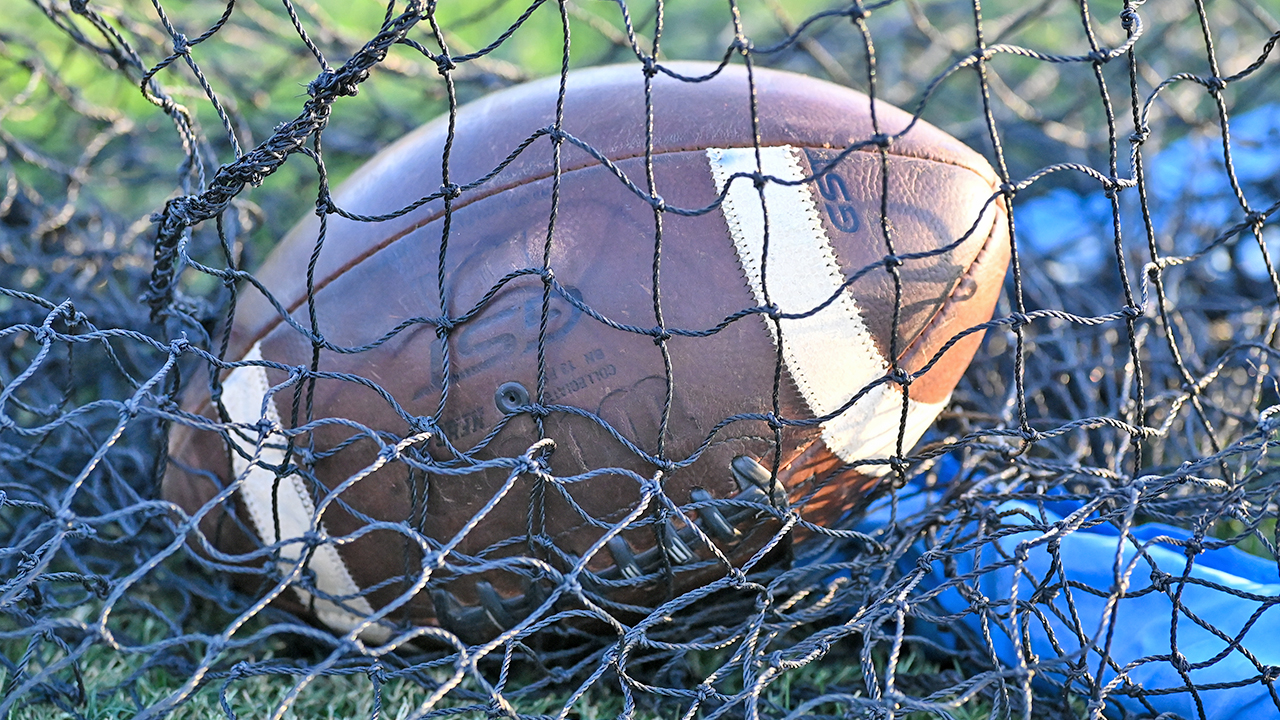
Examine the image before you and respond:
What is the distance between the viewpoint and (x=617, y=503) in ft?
3.66

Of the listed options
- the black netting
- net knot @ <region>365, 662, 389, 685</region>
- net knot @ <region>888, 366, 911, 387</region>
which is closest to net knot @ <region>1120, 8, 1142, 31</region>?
the black netting

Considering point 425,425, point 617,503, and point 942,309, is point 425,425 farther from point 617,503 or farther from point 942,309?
point 942,309

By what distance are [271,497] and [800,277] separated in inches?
26.8

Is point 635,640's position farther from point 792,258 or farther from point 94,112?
point 94,112

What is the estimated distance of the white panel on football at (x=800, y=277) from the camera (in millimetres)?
1082

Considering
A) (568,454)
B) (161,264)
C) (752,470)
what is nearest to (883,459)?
(752,470)

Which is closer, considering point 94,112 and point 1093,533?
point 1093,533

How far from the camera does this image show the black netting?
40.4 inches

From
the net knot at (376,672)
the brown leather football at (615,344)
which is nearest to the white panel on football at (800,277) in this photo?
the brown leather football at (615,344)

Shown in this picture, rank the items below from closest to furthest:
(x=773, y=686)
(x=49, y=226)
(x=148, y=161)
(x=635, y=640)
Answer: (x=635, y=640) < (x=773, y=686) < (x=49, y=226) < (x=148, y=161)

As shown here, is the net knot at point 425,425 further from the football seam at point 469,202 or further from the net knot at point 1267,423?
the net knot at point 1267,423

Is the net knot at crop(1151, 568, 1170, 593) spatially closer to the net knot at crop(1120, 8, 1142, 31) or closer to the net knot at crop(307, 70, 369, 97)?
the net knot at crop(1120, 8, 1142, 31)

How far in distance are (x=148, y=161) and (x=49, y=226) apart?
1.43 feet

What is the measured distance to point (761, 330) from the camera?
1.08 m
